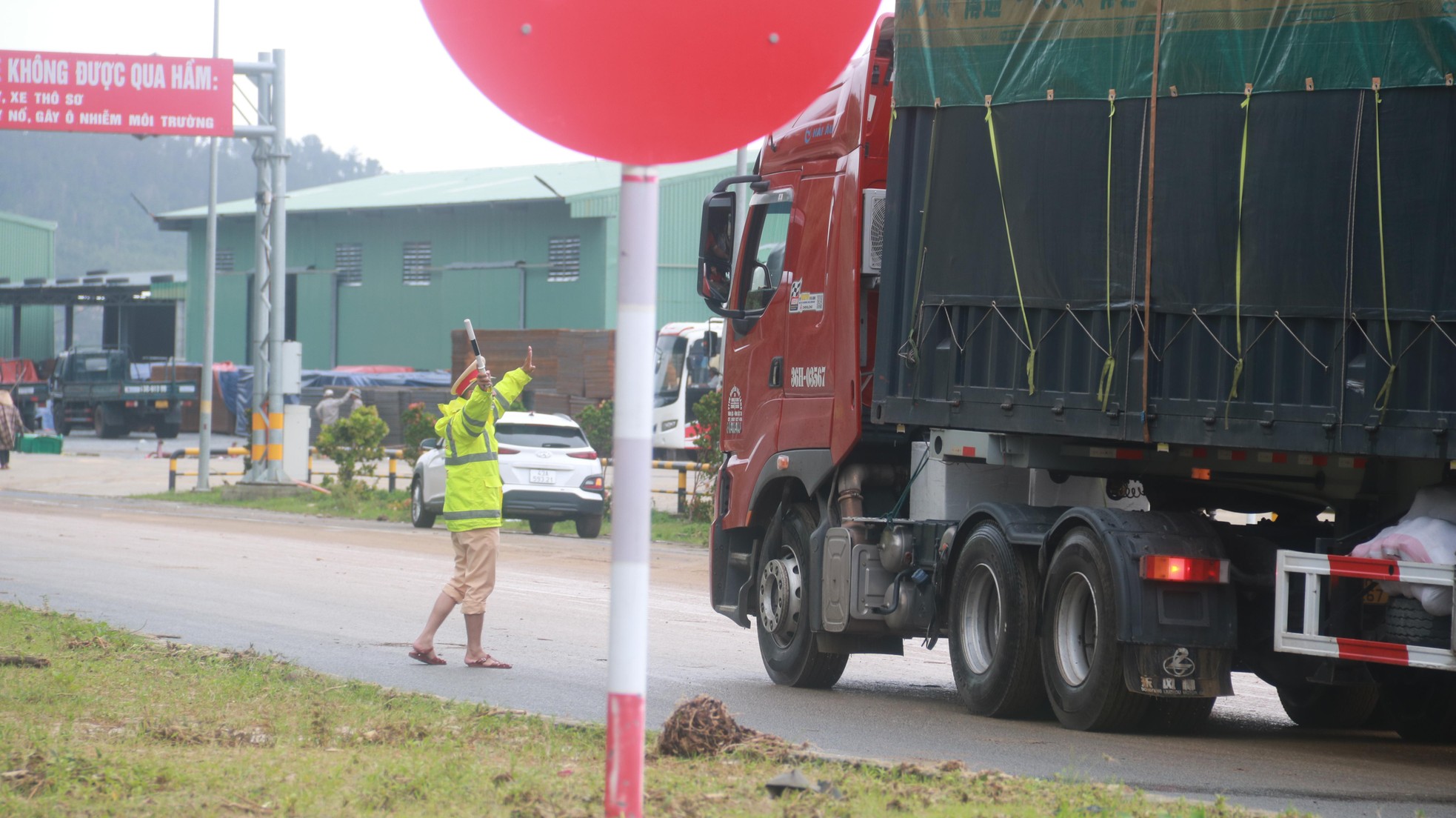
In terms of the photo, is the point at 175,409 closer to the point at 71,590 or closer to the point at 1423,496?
the point at 71,590

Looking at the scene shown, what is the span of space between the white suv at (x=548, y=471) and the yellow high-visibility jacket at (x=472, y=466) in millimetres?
11460

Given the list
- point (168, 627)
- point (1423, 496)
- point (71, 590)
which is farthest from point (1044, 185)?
point (71, 590)

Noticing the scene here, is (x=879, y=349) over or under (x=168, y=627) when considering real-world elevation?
over

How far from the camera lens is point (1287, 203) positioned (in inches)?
293

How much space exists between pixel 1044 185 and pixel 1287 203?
1341mm

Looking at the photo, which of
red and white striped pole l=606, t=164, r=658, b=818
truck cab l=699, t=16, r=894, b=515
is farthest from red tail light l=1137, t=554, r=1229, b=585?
red and white striped pole l=606, t=164, r=658, b=818

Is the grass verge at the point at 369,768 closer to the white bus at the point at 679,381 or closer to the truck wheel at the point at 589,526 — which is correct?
the truck wheel at the point at 589,526

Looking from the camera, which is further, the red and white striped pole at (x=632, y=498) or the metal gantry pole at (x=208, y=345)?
the metal gantry pole at (x=208, y=345)

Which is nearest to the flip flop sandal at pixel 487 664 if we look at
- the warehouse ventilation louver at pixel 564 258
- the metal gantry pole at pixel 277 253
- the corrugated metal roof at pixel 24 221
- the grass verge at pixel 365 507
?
the grass verge at pixel 365 507

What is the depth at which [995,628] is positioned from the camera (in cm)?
888

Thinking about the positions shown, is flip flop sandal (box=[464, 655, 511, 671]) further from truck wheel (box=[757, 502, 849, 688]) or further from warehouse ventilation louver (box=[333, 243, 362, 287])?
warehouse ventilation louver (box=[333, 243, 362, 287])

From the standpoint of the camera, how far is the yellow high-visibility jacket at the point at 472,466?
10.7 meters

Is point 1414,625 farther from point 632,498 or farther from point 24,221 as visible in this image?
point 24,221

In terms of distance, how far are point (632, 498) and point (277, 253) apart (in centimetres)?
2570
